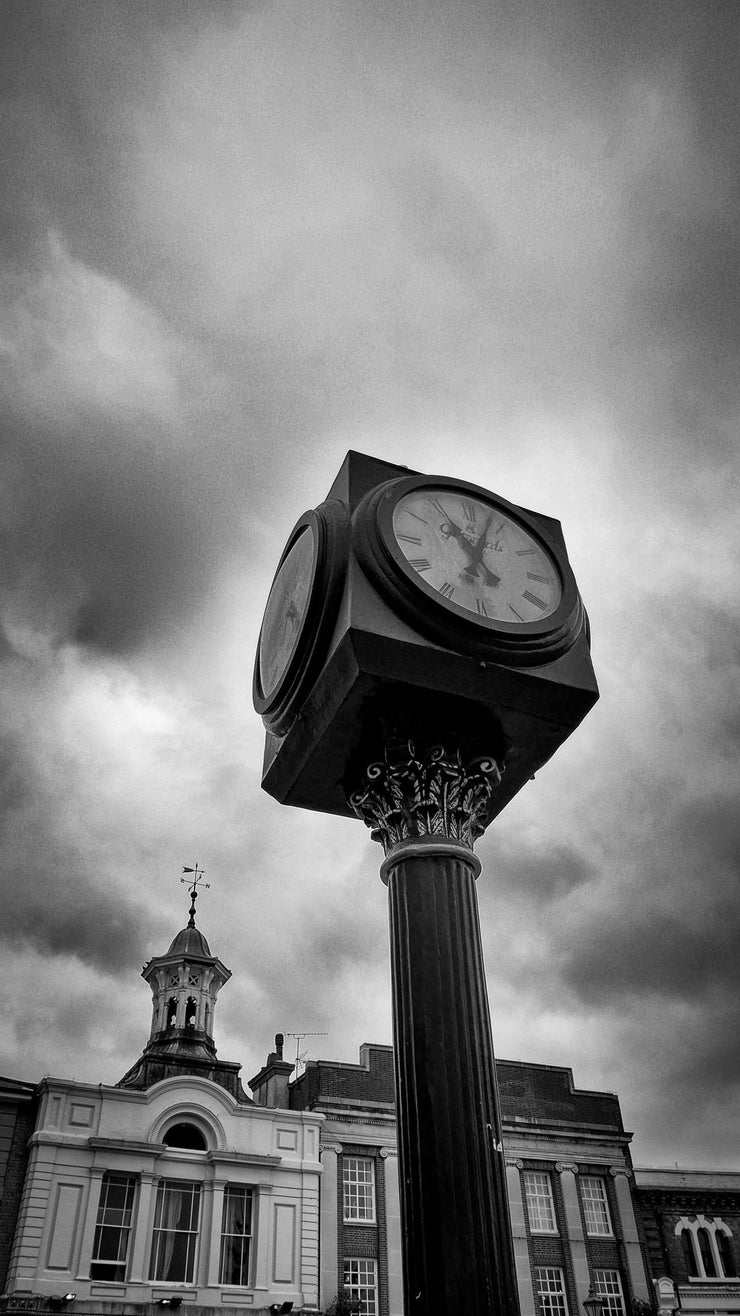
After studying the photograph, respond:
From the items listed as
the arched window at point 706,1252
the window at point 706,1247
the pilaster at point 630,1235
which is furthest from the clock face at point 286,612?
the arched window at point 706,1252

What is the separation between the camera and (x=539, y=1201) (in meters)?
31.0

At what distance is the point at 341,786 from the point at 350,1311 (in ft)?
76.2

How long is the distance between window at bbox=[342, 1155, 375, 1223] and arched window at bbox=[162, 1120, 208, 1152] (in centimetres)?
425

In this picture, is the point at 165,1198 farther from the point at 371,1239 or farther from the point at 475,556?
the point at 475,556

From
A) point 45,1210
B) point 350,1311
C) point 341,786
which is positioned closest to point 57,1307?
point 45,1210

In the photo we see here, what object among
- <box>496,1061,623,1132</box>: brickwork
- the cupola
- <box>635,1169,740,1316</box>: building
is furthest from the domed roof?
<box>635,1169,740,1316</box>: building

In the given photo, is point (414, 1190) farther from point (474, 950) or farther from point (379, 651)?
point (379, 651)

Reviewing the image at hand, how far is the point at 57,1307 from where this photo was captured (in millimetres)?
23766

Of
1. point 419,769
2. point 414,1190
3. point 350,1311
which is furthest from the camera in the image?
point 350,1311

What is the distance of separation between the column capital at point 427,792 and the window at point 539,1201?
26800 mm

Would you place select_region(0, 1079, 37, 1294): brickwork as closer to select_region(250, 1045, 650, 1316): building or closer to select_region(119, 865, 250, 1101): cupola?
select_region(119, 865, 250, 1101): cupola

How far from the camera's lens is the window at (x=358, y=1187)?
28.5 metres

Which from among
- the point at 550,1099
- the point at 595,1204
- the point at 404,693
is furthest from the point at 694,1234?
the point at 404,693

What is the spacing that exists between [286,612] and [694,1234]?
103 ft
